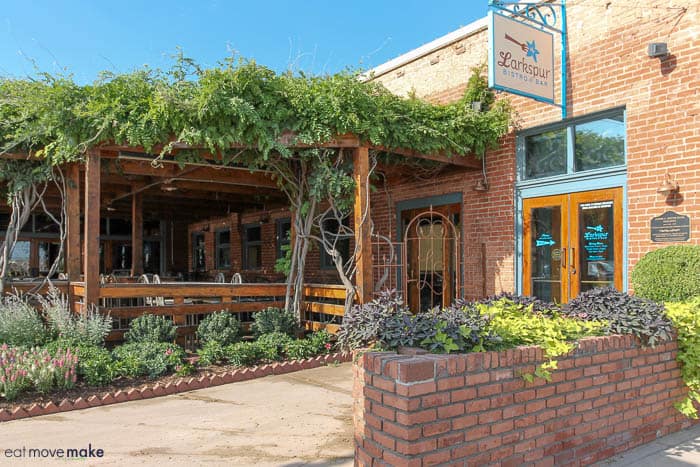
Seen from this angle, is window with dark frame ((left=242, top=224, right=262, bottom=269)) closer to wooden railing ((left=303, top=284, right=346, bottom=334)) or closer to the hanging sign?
wooden railing ((left=303, top=284, right=346, bottom=334))

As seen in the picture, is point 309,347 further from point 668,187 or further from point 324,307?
point 668,187

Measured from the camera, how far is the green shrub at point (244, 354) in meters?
6.03

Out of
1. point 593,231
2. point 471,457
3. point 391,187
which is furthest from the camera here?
point 391,187

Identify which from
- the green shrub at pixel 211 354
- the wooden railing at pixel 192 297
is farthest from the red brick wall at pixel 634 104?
the green shrub at pixel 211 354

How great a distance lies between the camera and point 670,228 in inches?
228

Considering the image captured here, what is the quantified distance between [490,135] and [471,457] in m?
5.61

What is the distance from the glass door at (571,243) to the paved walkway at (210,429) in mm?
3484

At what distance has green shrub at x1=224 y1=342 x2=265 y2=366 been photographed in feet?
19.8

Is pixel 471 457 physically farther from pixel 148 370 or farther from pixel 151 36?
pixel 151 36

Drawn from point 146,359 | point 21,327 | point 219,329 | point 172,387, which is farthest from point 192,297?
point 172,387

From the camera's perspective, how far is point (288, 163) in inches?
297

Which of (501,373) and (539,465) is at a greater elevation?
(501,373)

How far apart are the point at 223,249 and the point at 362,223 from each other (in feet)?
31.4

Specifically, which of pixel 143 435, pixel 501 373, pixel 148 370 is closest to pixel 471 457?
pixel 501 373
